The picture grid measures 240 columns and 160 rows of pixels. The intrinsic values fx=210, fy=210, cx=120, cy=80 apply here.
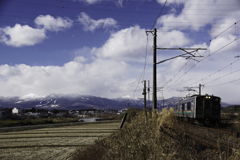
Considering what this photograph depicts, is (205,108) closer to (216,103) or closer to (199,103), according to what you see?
(199,103)

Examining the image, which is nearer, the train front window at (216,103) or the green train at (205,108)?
the green train at (205,108)

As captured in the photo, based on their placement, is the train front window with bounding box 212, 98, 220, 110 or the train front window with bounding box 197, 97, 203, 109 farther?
the train front window with bounding box 212, 98, 220, 110

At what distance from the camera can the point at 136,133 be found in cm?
608

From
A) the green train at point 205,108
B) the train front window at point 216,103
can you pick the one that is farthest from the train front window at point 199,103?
the train front window at point 216,103

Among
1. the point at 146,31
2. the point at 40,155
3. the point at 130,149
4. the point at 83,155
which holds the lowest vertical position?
the point at 40,155

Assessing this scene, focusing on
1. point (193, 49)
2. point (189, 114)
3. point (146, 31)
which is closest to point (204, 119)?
point (189, 114)

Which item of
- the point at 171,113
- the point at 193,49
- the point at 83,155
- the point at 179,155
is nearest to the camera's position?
the point at 179,155

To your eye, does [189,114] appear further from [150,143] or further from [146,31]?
[150,143]

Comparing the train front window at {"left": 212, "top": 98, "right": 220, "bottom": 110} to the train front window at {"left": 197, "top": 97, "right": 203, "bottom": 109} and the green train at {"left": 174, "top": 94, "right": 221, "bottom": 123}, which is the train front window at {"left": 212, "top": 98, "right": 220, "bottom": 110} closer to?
the green train at {"left": 174, "top": 94, "right": 221, "bottom": 123}

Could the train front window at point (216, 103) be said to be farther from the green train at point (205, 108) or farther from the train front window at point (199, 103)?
the train front window at point (199, 103)

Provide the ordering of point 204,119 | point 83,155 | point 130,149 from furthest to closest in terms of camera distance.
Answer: point 204,119, point 83,155, point 130,149

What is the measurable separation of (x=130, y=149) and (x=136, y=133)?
1288 millimetres

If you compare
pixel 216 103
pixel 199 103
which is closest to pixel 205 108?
pixel 199 103

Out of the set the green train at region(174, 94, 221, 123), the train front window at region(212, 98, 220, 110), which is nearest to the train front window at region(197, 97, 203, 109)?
the green train at region(174, 94, 221, 123)
